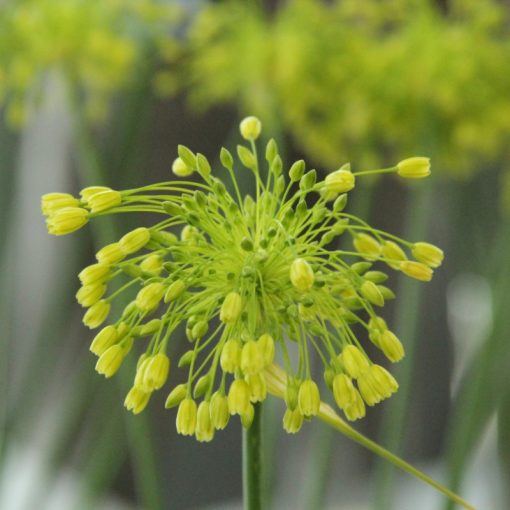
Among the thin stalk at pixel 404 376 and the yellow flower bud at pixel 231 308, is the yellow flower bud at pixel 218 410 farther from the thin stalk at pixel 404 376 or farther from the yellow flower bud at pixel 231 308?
the thin stalk at pixel 404 376

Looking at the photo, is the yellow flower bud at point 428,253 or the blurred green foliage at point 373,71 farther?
the blurred green foliage at point 373,71

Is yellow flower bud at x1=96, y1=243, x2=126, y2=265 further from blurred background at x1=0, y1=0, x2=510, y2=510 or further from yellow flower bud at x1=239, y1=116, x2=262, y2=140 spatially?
blurred background at x1=0, y1=0, x2=510, y2=510

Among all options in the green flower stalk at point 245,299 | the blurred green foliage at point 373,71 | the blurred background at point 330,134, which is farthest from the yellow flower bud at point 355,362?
the blurred green foliage at point 373,71

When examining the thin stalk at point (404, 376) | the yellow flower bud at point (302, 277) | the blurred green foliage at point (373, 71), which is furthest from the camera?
the blurred green foliage at point (373, 71)

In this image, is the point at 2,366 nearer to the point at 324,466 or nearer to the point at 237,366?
the point at 324,466

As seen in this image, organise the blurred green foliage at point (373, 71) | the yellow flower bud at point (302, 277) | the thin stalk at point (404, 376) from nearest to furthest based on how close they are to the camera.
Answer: the yellow flower bud at point (302, 277) → the thin stalk at point (404, 376) → the blurred green foliage at point (373, 71)

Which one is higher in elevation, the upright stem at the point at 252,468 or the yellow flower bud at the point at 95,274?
the yellow flower bud at the point at 95,274

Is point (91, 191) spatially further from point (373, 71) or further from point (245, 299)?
point (373, 71)
